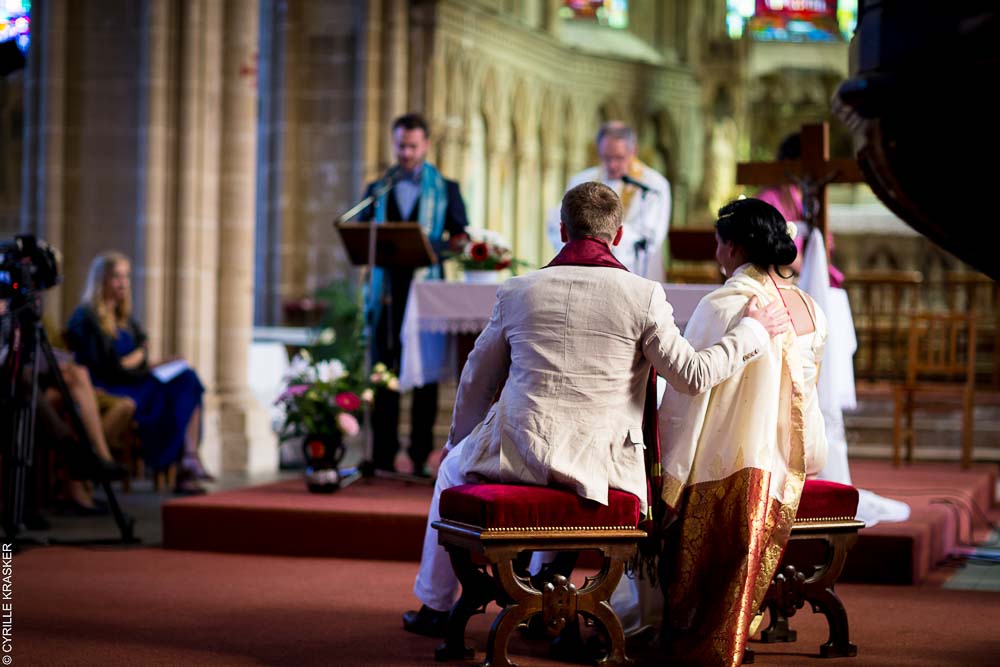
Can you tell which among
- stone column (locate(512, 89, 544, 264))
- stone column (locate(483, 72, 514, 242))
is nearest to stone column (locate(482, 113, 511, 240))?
stone column (locate(483, 72, 514, 242))

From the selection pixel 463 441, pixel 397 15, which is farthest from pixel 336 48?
pixel 463 441

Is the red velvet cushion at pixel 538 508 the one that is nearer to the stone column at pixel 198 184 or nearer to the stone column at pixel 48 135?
the stone column at pixel 198 184

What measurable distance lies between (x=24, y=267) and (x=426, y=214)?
2.07 metres

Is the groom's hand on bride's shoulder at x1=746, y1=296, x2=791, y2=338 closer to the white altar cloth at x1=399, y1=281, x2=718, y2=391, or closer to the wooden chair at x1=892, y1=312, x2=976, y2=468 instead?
the white altar cloth at x1=399, y1=281, x2=718, y2=391

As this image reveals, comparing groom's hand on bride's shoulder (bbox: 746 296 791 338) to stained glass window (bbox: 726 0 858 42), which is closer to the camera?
groom's hand on bride's shoulder (bbox: 746 296 791 338)

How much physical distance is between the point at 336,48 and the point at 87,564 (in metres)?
7.68

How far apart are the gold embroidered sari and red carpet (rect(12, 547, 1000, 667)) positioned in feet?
1.28

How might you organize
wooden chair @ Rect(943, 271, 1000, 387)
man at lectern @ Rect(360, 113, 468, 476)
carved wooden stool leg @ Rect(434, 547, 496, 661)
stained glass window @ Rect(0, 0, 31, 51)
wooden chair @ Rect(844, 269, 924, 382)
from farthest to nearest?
wooden chair @ Rect(943, 271, 1000, 387), wooden chair @ Rect(844, 269, 924, 382), stained glass window @ Rect(0, 0, 31, 51), man at lectern @ Rect(360, 113, 468, 476), carved wooden stool leg @ Rect(434, 547, 496, 661)

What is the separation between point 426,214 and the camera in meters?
7.36

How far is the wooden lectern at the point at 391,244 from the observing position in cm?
674

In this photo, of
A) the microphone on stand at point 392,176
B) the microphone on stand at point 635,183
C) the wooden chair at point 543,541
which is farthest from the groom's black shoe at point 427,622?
the microphone on stand at point 392,176

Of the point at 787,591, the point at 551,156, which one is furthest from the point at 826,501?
the point at 551,156

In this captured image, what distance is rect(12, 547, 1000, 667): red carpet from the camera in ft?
13.7

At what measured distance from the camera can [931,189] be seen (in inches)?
110
